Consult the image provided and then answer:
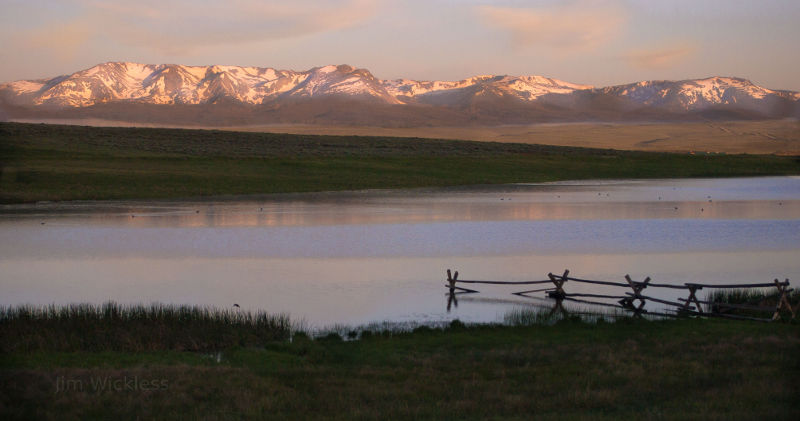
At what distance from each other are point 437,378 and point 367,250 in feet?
54.9

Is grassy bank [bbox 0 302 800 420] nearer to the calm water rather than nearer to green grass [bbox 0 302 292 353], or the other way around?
green grass [bbox 0 302 292 353]

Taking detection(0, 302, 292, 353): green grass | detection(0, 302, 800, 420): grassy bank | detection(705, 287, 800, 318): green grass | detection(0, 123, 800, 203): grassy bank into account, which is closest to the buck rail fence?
detection(705, 287, 800, 318): green grass

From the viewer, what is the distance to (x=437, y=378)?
1064cm

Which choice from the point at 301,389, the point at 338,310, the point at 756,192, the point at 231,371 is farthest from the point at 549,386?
the point at 756,192

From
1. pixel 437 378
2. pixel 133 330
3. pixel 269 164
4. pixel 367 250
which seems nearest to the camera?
pixel 437 378

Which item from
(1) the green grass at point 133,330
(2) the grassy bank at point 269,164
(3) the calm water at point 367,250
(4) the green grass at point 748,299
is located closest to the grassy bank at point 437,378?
(1) the green grass at point 133,330

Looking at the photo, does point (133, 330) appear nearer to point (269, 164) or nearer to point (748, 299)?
point (748, 299)

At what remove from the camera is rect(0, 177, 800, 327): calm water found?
62.5 ft

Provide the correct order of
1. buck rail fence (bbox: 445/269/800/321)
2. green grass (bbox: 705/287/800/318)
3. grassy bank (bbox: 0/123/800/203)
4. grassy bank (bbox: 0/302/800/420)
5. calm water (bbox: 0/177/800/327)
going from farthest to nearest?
grassy bank (bbox: 0/123/800/203)
calm water (bbox: 0/177/800/327)
green grass (bbox: 705/287/800/318)
buck rail fence (bbox: 445/269/800/321)
grassy bank (bbox: 0/302/800/420)

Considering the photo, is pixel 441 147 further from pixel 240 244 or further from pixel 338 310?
pixel 338 310

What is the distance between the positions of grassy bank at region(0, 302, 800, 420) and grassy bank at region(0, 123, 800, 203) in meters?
29.2

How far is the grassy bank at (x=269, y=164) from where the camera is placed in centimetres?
5256

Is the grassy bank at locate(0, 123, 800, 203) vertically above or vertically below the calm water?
above

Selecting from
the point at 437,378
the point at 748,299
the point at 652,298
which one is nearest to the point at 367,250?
the point at 652,298
